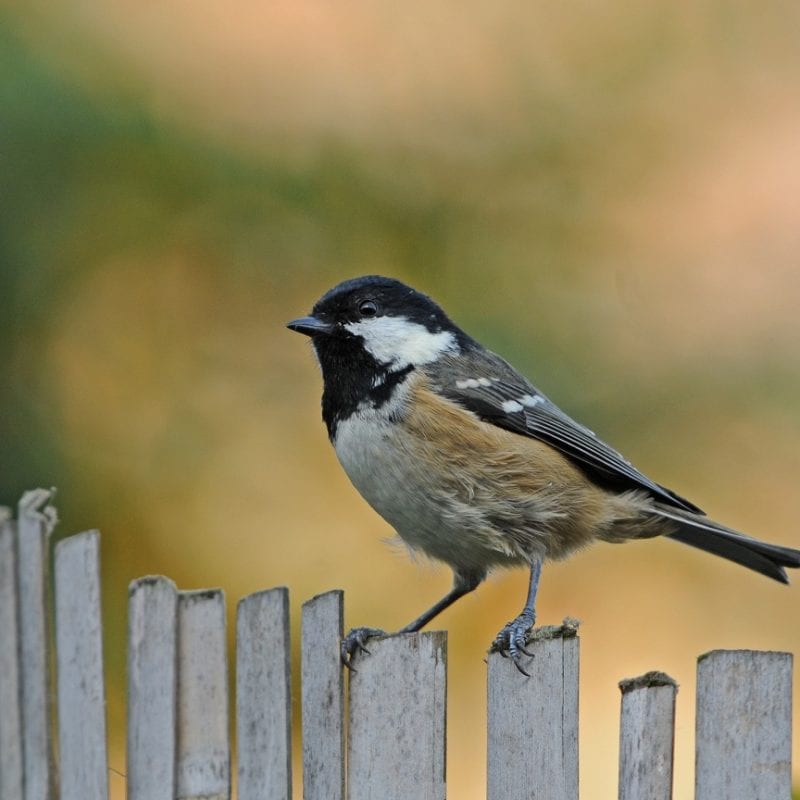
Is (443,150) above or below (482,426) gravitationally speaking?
above

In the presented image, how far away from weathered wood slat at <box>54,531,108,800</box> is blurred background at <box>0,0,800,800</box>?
1615 mm

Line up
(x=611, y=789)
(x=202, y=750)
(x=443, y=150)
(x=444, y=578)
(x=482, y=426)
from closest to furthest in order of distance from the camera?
(x=202, y=750)
(x=482, y=426)
(x=611, y=789)
(x=444, y=578)
(x=443, y=150)

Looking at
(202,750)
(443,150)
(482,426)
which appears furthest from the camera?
(443,150)

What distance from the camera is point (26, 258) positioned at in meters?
3.74

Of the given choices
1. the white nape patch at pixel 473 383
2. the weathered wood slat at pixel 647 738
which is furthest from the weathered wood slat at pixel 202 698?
the white nape patch at pixel 473 383

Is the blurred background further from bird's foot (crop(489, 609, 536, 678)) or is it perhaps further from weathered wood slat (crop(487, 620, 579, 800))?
weathered wood slat (crop(487, 620, 579, 800))

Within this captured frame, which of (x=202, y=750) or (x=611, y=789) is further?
(x=611, y=789)

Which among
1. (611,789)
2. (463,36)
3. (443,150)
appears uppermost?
(463,36)

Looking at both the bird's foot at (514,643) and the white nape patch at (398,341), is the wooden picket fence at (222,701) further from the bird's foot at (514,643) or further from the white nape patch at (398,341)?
the white nape patch at (398,341)

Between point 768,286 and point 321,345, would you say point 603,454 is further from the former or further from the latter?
point 768,286

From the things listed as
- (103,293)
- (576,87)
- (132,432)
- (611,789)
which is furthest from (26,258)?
(611,789)

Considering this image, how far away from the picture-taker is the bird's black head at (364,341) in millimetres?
2920

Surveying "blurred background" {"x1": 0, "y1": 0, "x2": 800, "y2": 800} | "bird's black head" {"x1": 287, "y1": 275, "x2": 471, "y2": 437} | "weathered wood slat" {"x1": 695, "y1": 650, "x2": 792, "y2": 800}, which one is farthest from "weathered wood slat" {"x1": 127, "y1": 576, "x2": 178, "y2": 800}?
"blurred background" {"x1": 0, "y1": 0, "x2": 800, "y2": 800}

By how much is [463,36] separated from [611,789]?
2558mm
